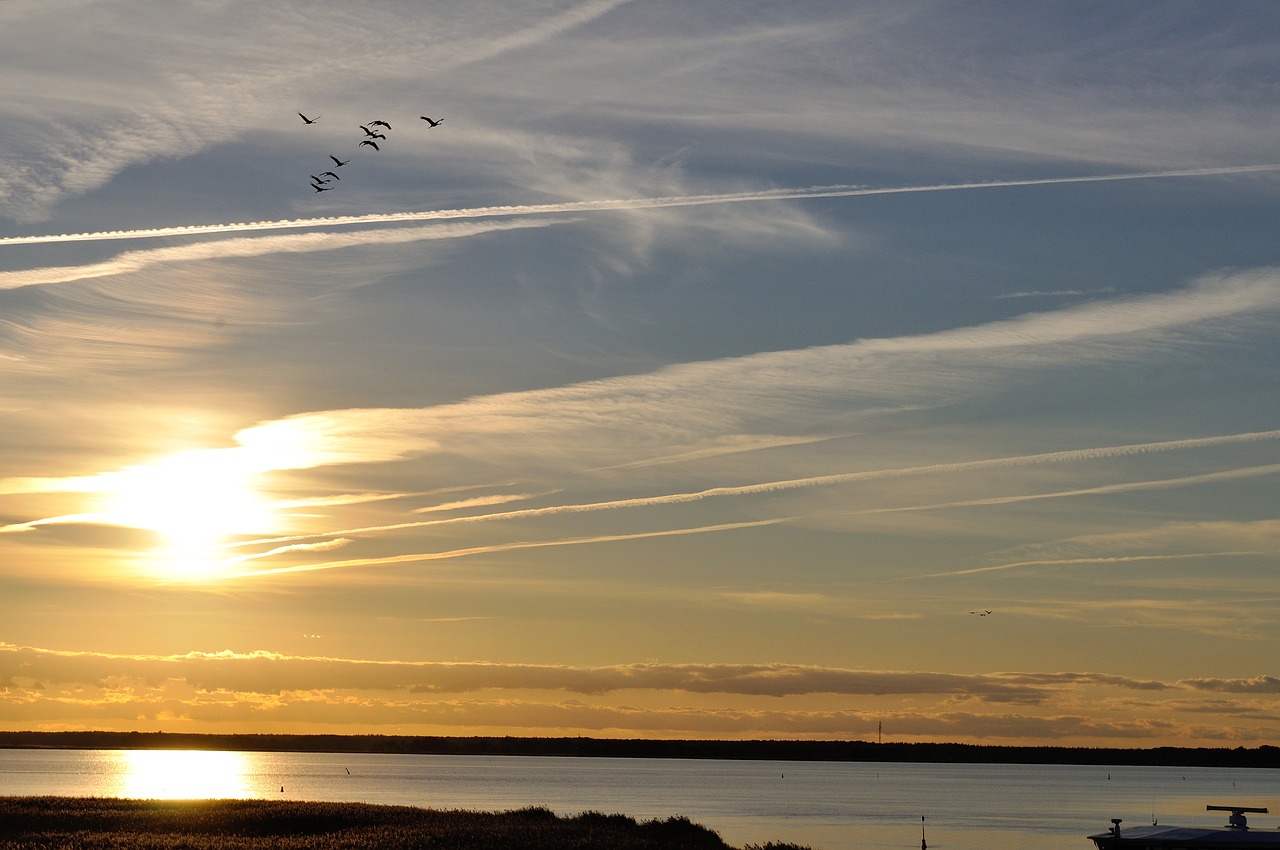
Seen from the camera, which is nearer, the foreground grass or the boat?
the boat

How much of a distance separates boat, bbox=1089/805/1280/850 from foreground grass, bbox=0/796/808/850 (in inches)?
1106

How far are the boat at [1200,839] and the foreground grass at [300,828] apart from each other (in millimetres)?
28093

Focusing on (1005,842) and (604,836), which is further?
(1005,842)

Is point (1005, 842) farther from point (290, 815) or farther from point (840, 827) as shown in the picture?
point (290, 815)

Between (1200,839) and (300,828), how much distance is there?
186 ft

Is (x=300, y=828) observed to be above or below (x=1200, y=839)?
above

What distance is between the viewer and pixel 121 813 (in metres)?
97.4

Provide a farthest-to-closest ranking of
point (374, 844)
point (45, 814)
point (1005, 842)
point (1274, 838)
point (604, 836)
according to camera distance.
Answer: point (1005, 842)
point (45, 814)
point (604, 836)
point (374, 844)
point (1274, 838)

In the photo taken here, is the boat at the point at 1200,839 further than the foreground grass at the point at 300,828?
No

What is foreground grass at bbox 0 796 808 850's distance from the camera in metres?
81.8

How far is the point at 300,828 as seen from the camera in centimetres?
9419

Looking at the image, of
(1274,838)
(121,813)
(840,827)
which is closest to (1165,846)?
(1274,838)

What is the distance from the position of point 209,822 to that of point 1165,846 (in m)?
60.6

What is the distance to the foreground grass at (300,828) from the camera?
3221 inches
